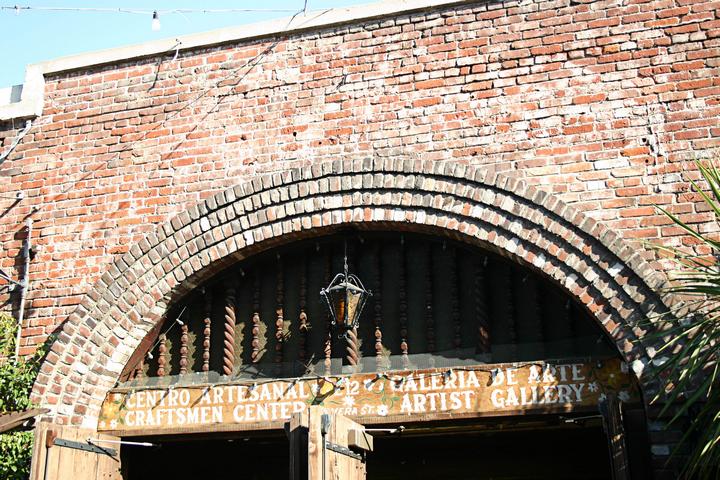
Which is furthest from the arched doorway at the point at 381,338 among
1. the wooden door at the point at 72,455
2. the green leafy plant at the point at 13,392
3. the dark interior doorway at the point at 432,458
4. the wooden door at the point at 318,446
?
the wooden door at the point at 318,446

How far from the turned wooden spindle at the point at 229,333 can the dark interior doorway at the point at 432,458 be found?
1516 mm

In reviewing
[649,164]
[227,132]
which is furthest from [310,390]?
[649,164]

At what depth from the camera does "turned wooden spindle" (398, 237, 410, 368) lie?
781 centimetres

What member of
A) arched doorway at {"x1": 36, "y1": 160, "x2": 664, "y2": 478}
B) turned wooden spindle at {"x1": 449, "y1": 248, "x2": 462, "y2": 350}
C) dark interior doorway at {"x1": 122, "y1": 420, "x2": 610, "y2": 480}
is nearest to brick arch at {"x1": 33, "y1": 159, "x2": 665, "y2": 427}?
arched doorway at {"x1": 36, "y1": 160, "x2": 664, "y2": 478}

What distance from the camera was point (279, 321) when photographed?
26.9ft

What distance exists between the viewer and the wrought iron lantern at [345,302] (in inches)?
305

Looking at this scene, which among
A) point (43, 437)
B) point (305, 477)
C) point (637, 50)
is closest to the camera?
point (305, 477)

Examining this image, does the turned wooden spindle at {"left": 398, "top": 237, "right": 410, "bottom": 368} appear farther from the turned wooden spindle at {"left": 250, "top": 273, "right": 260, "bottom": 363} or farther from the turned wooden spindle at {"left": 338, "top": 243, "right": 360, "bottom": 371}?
the turned wooden spindle at {"left": 250, "top": 273, "right": 260, "bottom": 363}

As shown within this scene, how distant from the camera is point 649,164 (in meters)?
7.44

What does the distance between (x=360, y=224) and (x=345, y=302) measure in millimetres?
768

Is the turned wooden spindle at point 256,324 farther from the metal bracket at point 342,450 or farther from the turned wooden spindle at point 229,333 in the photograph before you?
the metal bracket at point 342,450

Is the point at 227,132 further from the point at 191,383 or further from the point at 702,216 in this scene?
the point at 702,216

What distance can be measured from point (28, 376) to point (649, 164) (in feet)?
19.5

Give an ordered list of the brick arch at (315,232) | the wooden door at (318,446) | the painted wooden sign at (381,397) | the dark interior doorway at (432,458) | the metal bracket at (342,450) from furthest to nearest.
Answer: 1. the dark interior doorway at (432,458)
2. the brick arch at (315,232)
3. the painted wooden sign at (381,397)
4. the metal bracket at (342,450)
5. the wooden door at (318,446)
